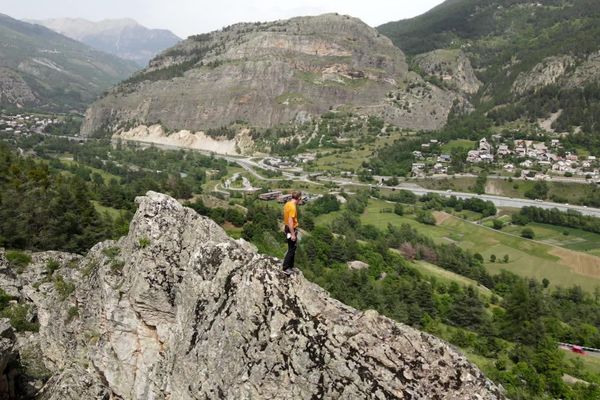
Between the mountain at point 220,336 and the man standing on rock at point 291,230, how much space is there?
1.31ft

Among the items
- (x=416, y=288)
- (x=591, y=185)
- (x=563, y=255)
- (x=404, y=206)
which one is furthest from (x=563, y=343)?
(x=591, y=185)

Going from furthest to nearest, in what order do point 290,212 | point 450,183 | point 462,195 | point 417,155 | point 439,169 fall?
point 417,155, point 439,169, point 450,183, point 462,195, point 290,212

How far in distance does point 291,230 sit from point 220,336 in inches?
150

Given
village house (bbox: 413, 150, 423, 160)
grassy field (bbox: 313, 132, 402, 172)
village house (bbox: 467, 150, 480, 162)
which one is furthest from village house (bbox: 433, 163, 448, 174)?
grassy field (bbox: 313, 132, 402, 172)

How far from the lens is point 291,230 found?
47.6ft

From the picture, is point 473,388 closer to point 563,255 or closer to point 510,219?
point 563,255

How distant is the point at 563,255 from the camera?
98.6 metres

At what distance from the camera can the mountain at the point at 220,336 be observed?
12.1 meters

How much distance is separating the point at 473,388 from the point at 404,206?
12217 centimetres

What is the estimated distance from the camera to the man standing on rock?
13.8m

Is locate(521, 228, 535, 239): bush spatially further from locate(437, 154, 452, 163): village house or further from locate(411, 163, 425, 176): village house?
locate(437, 154, 452, 163): village house

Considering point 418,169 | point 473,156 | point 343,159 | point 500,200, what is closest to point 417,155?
point 418,169

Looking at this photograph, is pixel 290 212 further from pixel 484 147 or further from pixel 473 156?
pixel 484 147

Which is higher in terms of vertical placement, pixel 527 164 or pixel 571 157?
pixel 571 157
